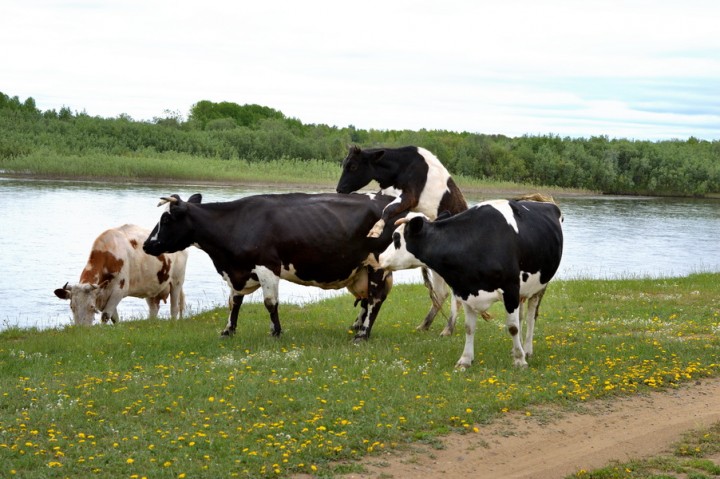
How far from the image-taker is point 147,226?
98.0 ft

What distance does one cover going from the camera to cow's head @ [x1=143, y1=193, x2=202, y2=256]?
12.7 m

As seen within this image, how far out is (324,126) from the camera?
9769cm

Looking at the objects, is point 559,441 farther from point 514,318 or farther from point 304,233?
point 304,233

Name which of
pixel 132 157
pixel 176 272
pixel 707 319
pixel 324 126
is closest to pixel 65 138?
pixel 132 157

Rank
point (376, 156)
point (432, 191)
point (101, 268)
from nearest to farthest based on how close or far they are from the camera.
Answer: point (432, 191)
point (376, 156)
point (101, 268)

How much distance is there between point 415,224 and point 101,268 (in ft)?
22.9

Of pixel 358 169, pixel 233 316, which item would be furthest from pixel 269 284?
pixel 358 169

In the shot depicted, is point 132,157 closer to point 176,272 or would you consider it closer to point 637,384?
point 176,272

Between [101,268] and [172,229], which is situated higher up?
[172,229]

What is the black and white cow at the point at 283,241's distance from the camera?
1238 cm

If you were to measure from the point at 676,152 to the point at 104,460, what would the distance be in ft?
288

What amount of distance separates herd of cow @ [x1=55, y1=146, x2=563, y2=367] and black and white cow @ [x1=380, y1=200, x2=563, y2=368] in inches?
0.5

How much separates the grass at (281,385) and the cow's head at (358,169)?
218 cm

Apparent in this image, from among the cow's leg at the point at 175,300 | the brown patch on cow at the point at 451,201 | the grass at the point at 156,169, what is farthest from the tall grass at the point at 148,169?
the brown patch on cow at the point at 451,201
